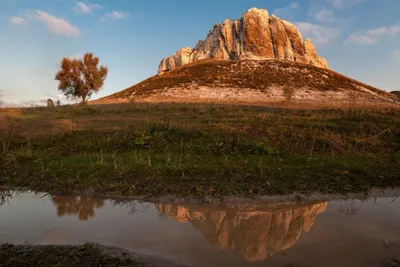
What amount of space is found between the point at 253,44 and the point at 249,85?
31.6 metres

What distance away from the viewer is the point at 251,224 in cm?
614

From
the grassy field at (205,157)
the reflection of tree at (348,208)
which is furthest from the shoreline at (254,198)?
the reflection of tree at (348,208)

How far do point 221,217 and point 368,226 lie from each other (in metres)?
2.96

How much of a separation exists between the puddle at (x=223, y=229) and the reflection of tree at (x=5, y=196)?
0.09 feet

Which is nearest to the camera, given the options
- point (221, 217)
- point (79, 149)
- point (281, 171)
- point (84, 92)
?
point (221, 217)

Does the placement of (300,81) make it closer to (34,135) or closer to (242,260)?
(34,135)

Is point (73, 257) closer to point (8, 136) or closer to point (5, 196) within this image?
point (5, 196)

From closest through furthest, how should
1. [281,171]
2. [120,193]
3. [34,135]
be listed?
1. [120,193]
2. [281,171]
3. [34,135]

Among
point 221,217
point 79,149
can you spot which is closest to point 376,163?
point 221,217

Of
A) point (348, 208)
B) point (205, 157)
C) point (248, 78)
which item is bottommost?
point (348, 208)

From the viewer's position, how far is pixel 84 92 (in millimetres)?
48875

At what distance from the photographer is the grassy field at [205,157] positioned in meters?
8.62

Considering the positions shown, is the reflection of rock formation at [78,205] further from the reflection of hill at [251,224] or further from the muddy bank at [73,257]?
the muddy bank at [73,257]

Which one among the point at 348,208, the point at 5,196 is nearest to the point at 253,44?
the point at 348,208
